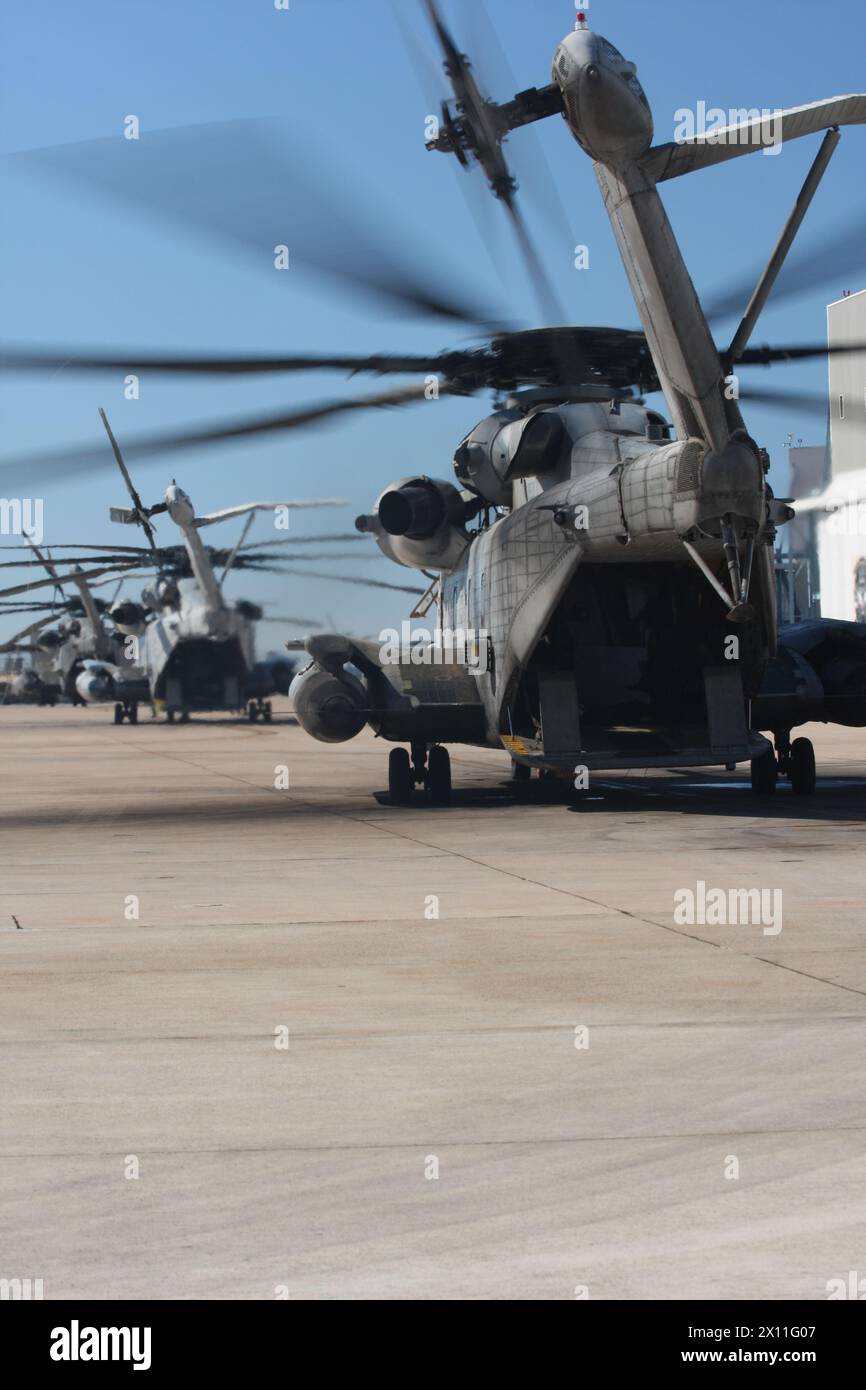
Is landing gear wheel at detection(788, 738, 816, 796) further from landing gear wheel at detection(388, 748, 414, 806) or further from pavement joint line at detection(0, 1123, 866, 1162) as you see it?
pavement joint line at detection(0, 1123, 866, 1162)

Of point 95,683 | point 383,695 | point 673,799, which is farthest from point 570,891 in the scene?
point 95,683

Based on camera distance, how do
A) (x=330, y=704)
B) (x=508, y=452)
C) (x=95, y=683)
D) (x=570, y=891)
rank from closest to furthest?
(x=570, y=891), (x=508, y=452), (x=330, y=704), (x=95, y=683)

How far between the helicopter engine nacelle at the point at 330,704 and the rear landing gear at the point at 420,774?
0.72 metres

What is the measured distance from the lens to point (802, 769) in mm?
20109

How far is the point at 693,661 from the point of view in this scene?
61.7 feet

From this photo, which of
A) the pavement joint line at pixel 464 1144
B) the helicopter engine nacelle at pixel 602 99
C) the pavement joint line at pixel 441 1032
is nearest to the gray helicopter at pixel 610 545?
the helicopter engine nacelle at pixel 602 99

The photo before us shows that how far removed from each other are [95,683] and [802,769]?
44953 mm

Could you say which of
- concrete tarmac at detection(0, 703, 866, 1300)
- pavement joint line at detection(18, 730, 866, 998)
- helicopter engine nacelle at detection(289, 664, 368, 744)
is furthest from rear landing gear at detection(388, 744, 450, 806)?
concrete tarmac at detection(0, 703, 866, 1300)

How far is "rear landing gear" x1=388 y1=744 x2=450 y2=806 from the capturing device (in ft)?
66.7

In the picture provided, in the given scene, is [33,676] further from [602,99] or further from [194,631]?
[602,99]

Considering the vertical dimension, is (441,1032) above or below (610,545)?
below

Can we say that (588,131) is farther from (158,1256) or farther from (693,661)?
(158,1256)
